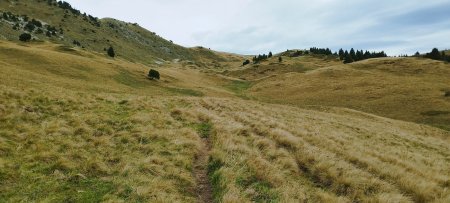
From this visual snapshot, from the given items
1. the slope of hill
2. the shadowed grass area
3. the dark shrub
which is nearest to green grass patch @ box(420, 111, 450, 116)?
the shadowed grass area

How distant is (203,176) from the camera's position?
12.1 meters

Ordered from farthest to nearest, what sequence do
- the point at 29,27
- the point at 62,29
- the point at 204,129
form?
the point at 62,29
the point at 29,27
the point at 204,129

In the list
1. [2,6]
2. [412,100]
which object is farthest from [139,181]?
[2,6]

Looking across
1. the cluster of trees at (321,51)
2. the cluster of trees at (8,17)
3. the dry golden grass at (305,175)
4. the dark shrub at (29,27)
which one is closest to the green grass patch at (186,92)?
the dry golden grass at (305,175)

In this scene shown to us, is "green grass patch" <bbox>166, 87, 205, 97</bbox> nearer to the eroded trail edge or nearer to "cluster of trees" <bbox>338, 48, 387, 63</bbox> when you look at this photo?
the eroded trail edge

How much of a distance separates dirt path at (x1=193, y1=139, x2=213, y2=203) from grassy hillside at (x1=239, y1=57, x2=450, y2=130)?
40672 mm

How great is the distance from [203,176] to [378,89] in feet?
200

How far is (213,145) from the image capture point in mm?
15500

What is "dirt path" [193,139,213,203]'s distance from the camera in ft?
34.5

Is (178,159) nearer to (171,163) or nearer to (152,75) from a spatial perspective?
(171,163)

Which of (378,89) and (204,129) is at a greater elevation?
(204,129)

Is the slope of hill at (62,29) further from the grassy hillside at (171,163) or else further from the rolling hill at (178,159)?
the grassy hillside at (171,163)

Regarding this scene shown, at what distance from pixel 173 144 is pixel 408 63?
285 feet

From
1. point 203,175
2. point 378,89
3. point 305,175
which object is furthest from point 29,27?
point 305,175
